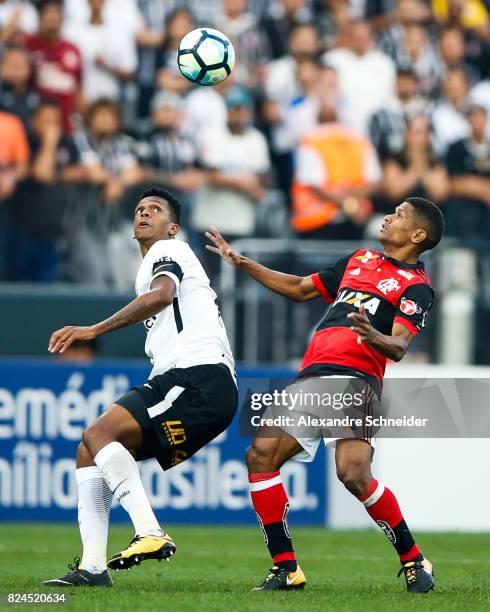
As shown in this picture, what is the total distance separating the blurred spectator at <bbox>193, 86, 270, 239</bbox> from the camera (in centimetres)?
1357

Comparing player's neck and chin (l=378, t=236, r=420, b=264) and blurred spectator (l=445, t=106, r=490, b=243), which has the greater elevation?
blurred spectator (l=445, t=106, r=490, b=243)

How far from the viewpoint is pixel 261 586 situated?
7.16 meters

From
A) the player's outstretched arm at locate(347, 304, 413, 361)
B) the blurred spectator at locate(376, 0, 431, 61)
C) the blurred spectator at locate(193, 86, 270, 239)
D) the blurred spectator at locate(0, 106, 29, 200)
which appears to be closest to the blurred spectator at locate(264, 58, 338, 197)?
the blurred spectator at locate(193, 86, 270, 239)

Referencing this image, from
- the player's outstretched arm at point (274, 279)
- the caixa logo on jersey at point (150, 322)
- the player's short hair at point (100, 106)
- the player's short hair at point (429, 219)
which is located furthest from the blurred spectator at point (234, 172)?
the caixa logo on jersey at point (150, 322)

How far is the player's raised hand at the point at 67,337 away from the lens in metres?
6.42

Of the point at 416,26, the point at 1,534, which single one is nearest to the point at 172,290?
the point at 1,534

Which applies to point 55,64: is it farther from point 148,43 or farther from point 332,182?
point 332,182

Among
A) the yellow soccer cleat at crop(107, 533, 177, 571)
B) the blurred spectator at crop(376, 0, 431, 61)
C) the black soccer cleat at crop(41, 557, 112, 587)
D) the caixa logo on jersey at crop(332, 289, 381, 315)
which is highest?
the blurred spectator at crop(376, 0, 431, 61)

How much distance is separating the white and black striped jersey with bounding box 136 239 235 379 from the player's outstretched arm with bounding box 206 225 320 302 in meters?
0.45

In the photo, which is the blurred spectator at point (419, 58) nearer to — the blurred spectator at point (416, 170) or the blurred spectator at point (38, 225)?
the blurred spectator at point (416, 170)

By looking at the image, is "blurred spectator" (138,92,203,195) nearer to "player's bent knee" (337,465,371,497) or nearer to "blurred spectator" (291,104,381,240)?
"blurred spectator" (291,104,381,240)

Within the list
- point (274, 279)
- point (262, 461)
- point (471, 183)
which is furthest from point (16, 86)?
point (262, 461)

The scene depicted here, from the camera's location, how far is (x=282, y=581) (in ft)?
23.3

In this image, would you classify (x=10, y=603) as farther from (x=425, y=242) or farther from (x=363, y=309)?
(x=425, y=242)
